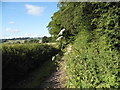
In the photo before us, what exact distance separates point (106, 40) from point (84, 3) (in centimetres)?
162

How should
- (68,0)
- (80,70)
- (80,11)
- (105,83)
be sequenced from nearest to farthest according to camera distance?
1. (105,83)
2. (80,70)
3. (80,11)
4. (68,0)

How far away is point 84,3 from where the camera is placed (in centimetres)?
516

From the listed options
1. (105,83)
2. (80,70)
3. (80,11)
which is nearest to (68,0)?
(80,11)

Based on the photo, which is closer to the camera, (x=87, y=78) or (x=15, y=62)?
(x=87, y=78)

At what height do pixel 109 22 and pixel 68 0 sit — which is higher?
pixel 68 0

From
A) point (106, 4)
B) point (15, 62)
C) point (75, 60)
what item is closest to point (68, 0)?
point (106, 4)

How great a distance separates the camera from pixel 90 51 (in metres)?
4.55

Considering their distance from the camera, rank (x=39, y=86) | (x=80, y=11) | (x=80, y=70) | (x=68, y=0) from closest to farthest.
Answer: (x=80, y=70) → (x=80, y=11) → (x=68, y=0) → (x=39, y=86)

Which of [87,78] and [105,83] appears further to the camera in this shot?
[87,78]

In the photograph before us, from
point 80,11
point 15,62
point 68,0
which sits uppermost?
point 68,0

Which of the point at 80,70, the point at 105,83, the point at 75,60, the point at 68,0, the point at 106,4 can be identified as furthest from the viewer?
the point at 68,0

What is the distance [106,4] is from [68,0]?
1980mm

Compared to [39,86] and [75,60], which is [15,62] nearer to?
[39,86]

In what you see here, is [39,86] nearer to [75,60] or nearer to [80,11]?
[75,60]
